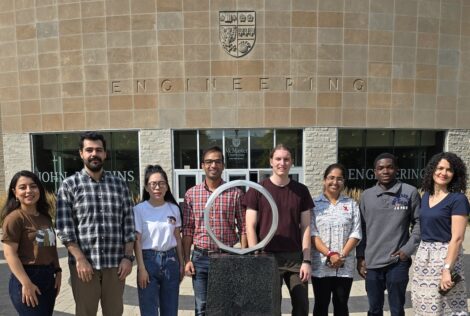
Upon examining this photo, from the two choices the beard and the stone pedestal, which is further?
the beard

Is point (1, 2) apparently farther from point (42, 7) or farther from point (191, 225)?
point (191, 225)

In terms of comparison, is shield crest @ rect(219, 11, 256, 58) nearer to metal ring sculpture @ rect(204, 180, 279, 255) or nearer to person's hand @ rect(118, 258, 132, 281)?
metal ring sculpture @ rect(204, 180, 279, 255)

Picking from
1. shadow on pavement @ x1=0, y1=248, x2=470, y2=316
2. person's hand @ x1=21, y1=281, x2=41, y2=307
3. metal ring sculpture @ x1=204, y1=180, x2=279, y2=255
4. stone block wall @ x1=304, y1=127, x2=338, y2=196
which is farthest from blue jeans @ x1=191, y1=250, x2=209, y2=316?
stone block wall @ x1=304, y1=127, x2=338, y2=196

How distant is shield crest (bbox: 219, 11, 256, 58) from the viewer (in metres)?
13.3

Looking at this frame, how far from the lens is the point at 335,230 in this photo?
11.7 feet

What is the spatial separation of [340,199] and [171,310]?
2036mm

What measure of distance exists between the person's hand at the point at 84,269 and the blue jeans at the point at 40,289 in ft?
0.91

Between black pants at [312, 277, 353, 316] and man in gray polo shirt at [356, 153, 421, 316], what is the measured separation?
1.09ft

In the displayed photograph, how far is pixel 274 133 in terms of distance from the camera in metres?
14.0

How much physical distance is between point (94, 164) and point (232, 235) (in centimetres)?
147

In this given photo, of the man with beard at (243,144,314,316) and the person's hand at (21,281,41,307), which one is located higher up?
the man with beard at (243,144,314,316)

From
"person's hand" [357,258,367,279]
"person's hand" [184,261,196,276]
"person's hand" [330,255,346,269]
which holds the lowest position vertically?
"person's hand" [357,258,367,279]

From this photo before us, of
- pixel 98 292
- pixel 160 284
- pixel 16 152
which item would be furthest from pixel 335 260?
pixel 16 152

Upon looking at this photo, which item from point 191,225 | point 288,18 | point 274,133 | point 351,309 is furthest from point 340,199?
point 288,18
